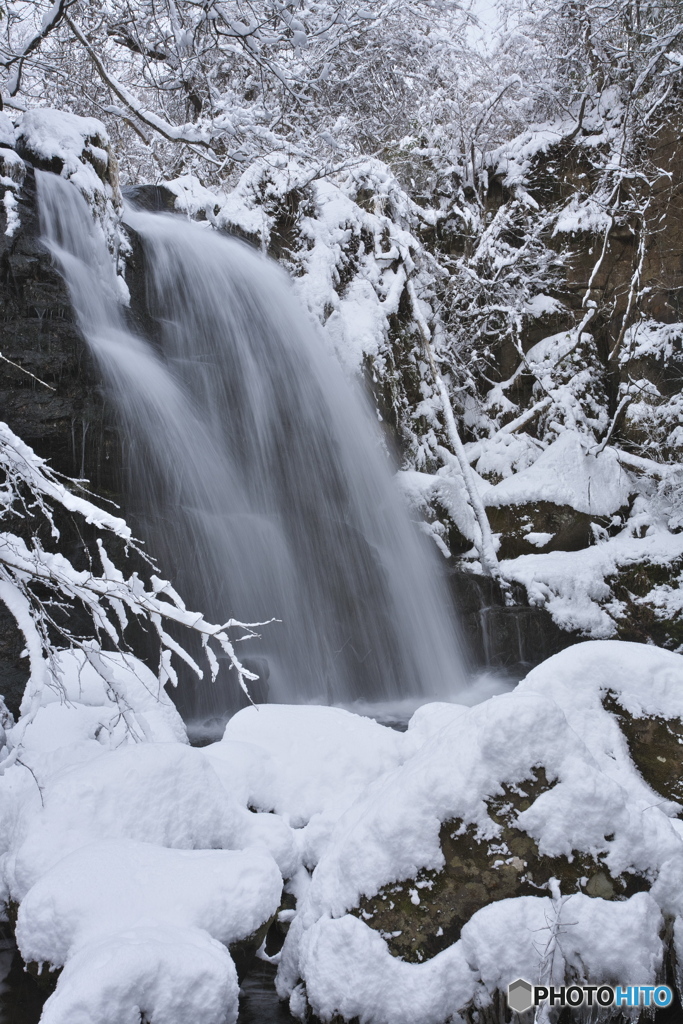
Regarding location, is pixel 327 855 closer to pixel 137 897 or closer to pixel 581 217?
pixel 137 897

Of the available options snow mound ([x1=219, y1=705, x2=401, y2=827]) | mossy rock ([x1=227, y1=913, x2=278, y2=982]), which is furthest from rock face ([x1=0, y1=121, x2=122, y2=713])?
mossy rock ([x1=227, y1=913, x2=278, y2=982])

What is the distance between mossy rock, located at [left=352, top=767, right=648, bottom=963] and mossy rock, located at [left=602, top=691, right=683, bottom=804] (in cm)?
57

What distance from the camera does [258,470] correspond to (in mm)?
6523

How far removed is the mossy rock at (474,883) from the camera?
2.13 m

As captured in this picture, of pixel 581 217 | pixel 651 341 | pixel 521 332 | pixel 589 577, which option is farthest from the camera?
pixel 581 217

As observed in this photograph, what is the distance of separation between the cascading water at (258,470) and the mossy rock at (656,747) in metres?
2.94

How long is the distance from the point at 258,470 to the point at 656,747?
4.53m

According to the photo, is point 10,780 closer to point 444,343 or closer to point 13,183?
point 13,183

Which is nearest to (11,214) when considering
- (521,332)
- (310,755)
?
(310,755)

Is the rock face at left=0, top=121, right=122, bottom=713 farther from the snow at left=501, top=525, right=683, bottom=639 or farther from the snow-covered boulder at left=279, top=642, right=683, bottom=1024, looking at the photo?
the snow at left=501, top=525, right=683, bottom=639

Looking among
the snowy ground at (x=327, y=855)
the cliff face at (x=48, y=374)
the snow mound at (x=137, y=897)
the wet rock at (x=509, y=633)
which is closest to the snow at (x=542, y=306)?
the wet rock at (x=509, y=633)

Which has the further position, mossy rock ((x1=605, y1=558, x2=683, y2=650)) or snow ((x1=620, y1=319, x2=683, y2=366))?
snow ((x1=620, y1=319, x2=683, y2=366))

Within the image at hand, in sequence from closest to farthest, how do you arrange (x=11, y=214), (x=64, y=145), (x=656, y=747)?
1. (x=656, y=747)
2. (x=11, y=214)
3. (x=64, y=145)

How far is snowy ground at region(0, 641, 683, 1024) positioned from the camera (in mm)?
1984
